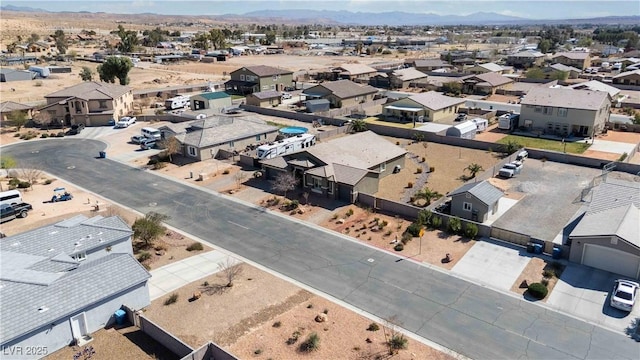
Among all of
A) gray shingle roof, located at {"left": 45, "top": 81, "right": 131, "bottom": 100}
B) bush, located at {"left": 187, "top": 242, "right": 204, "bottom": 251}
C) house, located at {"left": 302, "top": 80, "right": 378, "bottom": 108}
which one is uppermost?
gray shingle roof, located at {"left": 45, "top": 81, "right": 131, "bottom": 100}

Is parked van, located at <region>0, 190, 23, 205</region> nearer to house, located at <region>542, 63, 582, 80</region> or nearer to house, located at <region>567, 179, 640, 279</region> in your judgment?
house, located at <region>567, 179, 640, 279</region>

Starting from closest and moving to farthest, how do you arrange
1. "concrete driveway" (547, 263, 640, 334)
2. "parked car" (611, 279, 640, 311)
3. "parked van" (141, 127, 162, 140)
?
"concrete driveway" (547, 263, 640, 334), "parked car" (611, 279, 640, 311), "parked van" (141, 127, 162, 140)

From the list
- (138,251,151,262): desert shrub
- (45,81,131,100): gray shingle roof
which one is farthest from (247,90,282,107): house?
(138,251,151,262): desert shrub

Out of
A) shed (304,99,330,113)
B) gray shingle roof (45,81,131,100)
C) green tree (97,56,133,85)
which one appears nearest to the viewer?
gray shingle roof (45,81,131,100)

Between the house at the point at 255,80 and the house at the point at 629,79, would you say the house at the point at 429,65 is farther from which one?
the house at the point at 255,80

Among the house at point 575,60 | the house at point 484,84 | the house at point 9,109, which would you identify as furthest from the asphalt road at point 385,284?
the house at point 575,60

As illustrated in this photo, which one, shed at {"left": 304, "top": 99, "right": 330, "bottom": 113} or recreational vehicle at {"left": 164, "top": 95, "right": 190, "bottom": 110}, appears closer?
shed at {"left": 304, "top": 99, "right": 330, "bottom": 113}
